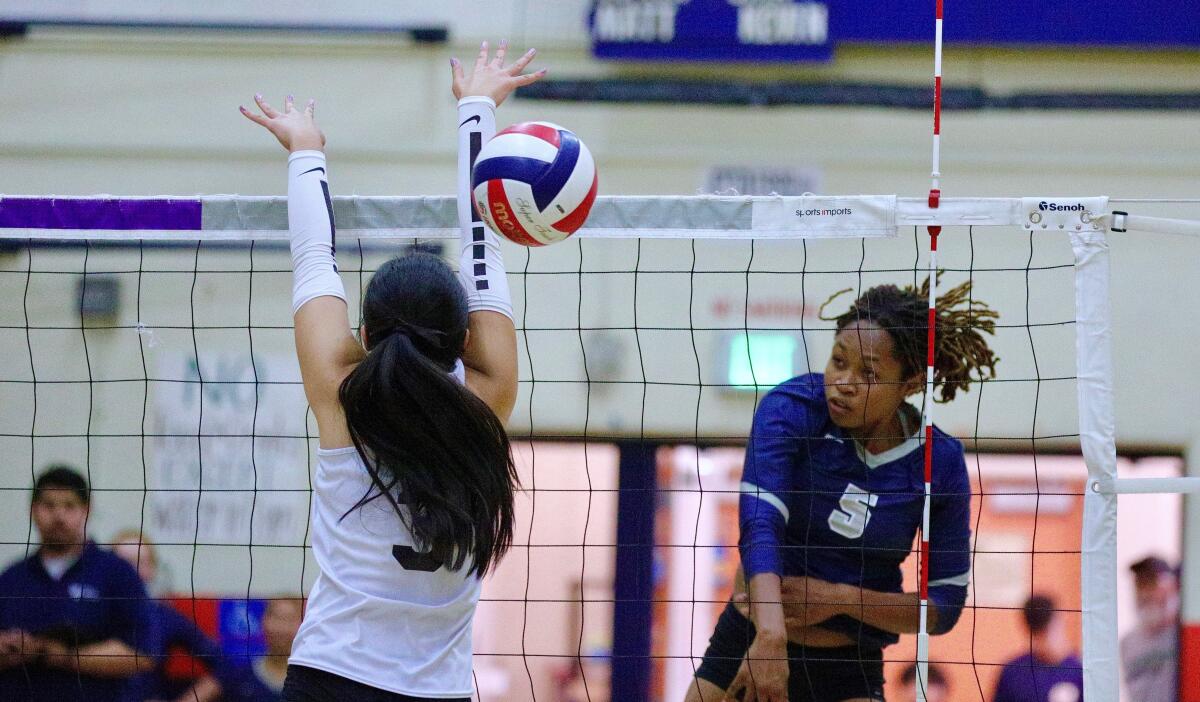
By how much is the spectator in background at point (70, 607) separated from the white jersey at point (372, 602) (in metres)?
2.78

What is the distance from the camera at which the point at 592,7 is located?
677 centimetres

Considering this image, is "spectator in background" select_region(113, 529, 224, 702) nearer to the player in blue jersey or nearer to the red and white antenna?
the player in blue jersey

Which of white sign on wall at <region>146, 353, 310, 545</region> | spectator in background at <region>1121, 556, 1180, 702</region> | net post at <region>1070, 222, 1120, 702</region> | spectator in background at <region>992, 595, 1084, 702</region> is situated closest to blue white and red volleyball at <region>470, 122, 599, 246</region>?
net post at <region>1070, 222, 1120, 702</region>

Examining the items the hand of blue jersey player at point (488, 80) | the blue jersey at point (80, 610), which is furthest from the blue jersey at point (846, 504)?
the blue jersey at point (80, 610)

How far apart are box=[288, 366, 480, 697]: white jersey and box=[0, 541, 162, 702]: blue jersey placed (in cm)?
272

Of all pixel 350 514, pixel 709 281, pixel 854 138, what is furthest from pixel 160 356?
pixel 350 514

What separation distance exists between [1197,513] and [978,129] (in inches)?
88.2

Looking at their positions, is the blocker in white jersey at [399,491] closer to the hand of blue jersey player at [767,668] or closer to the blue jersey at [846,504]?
the hand of blue jersey player at [767,668]

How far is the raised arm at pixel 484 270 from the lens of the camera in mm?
2469

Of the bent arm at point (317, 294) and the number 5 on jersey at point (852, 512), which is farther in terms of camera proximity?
the number 5 on jersey at point (852, 512)

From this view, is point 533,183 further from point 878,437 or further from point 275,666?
point 275,666

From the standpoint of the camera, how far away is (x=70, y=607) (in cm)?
504

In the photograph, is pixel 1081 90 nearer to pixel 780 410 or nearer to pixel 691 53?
pixel 691 53

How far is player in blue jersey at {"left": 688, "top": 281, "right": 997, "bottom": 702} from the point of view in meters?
3.42
